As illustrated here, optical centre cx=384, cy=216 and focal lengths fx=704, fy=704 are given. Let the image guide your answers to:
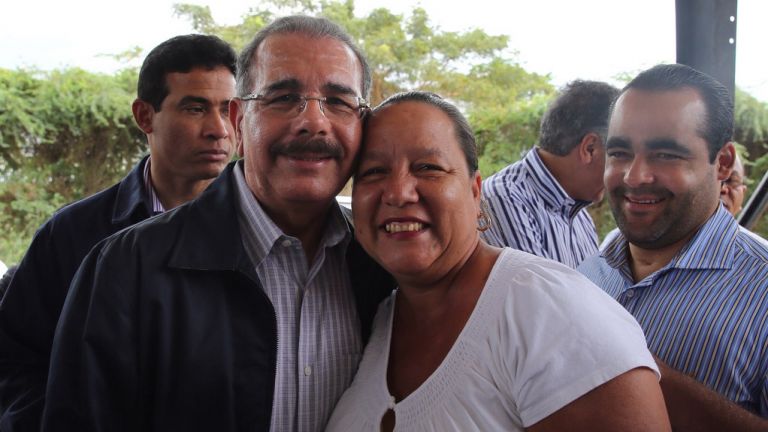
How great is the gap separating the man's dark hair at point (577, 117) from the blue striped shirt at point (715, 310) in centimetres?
150

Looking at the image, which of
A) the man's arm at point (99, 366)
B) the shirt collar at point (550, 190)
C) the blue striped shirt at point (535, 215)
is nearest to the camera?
the man's arm at point (99, 366)

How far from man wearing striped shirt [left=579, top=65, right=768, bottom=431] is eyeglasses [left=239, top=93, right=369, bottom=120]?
79 cm

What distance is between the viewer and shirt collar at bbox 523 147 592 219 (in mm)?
3338

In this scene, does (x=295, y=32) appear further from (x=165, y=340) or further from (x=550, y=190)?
(x=550, y=190)

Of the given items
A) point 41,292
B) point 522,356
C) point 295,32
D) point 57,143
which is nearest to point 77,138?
point 57,143

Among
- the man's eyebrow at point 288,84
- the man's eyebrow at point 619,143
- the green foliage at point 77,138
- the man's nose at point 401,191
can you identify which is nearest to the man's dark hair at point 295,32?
the man's eyebrow at point 288,84

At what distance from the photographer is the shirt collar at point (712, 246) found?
71.6 inches

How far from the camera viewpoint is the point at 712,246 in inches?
72.9

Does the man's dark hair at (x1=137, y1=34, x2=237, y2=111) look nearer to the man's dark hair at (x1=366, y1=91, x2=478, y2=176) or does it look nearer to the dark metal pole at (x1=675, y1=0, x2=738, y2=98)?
the man's dark hair at (x1=366, y1=91, x2=478, y2=176)

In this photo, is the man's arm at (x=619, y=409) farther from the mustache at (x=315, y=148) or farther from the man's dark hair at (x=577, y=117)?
the man's dark hair at (x=577, y=117)

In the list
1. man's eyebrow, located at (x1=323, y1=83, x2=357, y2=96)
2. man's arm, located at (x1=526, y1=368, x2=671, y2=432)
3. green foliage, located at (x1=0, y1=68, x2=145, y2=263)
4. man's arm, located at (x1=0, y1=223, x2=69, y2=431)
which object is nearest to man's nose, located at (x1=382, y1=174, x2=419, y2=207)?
man's eyebrow, located at (x1=323, y1=83, x2=357, y2=96)

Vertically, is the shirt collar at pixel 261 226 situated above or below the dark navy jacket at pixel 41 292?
above

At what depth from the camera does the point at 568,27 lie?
703 centimetres

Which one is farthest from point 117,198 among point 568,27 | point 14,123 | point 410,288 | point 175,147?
point 568,27
